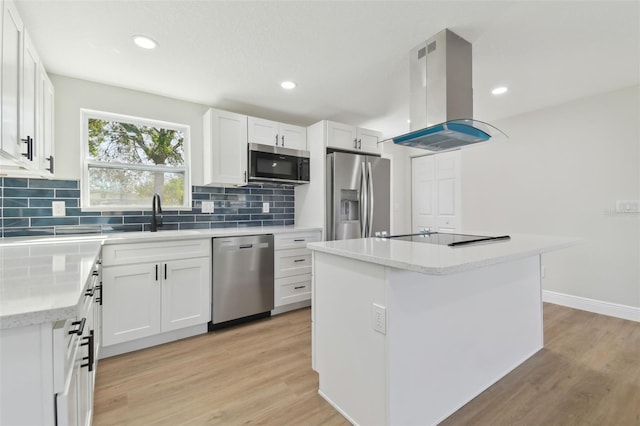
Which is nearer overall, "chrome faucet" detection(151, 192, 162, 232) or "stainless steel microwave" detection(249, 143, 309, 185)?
"chrome faucet" detection(151, 192, 162, 232)

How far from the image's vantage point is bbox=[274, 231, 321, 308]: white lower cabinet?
123 inches

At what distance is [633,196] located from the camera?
293 centimetres

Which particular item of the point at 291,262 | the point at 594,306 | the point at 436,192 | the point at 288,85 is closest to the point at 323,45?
the point at 288,85

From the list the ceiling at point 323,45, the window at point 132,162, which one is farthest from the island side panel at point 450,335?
the window at point 132,162

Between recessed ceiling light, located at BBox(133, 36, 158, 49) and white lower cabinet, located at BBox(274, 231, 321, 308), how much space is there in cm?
192

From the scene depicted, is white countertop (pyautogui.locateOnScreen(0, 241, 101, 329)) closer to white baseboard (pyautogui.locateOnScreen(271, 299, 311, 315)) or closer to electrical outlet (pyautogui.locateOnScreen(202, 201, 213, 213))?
electrical outlet (pyautogui.locateOnScreen(202, 201, 213, 213))

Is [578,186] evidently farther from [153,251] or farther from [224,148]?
[153,251]

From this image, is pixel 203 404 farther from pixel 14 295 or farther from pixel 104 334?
pixel 14 295

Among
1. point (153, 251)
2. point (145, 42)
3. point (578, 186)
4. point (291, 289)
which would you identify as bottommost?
point (291, 289)

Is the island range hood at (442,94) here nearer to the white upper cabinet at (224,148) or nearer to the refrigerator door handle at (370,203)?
the refrigerator door handle at (370,203)

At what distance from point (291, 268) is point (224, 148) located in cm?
149

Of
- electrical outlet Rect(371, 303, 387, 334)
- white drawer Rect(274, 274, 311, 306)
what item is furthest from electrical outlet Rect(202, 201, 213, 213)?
electrical outlet Rect(371, 303, 387, 334)

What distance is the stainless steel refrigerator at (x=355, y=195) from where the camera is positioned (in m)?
3.43

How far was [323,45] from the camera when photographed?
220 cm
